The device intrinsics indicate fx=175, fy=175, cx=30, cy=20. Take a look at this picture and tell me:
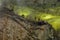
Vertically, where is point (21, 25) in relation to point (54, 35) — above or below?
above

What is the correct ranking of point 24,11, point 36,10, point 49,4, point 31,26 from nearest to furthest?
point 31,26 → point 24,11 → point 36,10 → point 49,4

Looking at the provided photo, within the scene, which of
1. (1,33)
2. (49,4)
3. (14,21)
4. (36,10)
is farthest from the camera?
(49,4)

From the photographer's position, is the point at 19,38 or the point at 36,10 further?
the point at 36,10

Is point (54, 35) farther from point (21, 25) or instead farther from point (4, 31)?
point (4, 31)

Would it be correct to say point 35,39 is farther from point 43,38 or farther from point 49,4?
point 49,4

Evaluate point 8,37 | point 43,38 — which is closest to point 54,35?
point 43,38

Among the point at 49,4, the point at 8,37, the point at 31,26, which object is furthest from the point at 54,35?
the point at 49,4

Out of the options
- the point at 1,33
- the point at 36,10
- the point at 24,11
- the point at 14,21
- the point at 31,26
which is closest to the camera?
the point at 1,33

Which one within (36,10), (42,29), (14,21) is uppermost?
(14,21)

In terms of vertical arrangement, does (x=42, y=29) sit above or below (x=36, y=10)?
above
